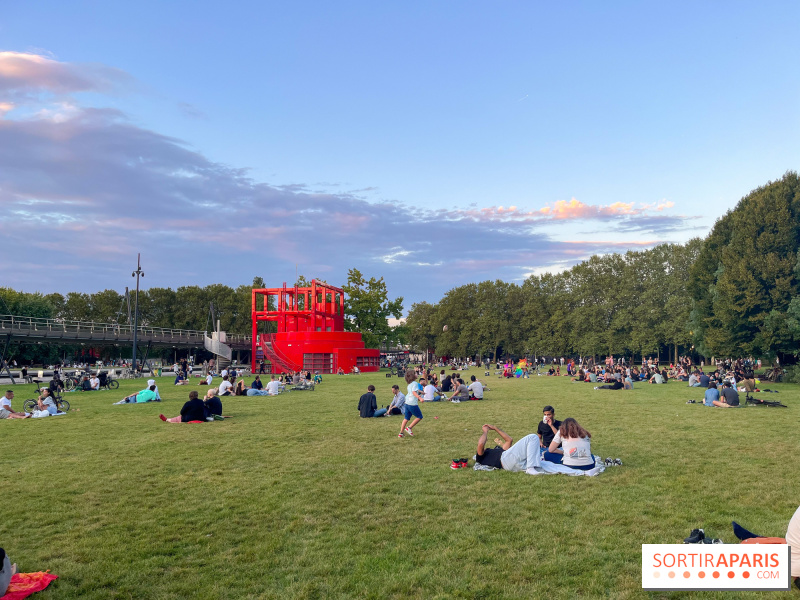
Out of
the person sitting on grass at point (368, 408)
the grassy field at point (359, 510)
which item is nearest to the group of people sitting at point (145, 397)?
the grassy field at point (359, 510)

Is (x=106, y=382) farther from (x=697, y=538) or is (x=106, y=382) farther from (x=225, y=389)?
(x=697, y=538)

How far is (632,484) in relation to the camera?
9.20 metres

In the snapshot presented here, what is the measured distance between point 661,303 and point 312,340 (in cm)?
4609

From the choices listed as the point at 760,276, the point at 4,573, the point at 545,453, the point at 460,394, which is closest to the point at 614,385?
the point at 460,394

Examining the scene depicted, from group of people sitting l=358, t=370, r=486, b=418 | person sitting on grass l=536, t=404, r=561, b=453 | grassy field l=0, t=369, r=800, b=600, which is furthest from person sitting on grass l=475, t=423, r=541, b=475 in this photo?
group of people sitting l=358, t=370, r=486, b=418

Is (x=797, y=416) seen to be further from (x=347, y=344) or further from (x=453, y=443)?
(x=347, y=344)

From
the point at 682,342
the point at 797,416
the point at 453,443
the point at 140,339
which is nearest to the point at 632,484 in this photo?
the point at 453,443

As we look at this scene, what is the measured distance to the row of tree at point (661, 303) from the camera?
35188 millimetres

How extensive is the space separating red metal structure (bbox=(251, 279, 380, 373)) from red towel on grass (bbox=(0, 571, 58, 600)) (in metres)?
47.3

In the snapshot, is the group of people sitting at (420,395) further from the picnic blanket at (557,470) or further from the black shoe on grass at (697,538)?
the black shoe on grass at (697,538)

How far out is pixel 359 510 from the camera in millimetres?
7895

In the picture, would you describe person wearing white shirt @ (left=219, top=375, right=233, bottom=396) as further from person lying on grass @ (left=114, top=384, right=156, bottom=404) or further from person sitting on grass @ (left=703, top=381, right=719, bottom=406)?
person sitting on grass @ (left=703, top=381, right=719, bottom=406)

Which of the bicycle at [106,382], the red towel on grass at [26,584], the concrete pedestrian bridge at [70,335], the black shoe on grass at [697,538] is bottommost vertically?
the bicycle at [106,382]

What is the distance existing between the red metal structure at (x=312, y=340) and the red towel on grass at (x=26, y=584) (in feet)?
155
